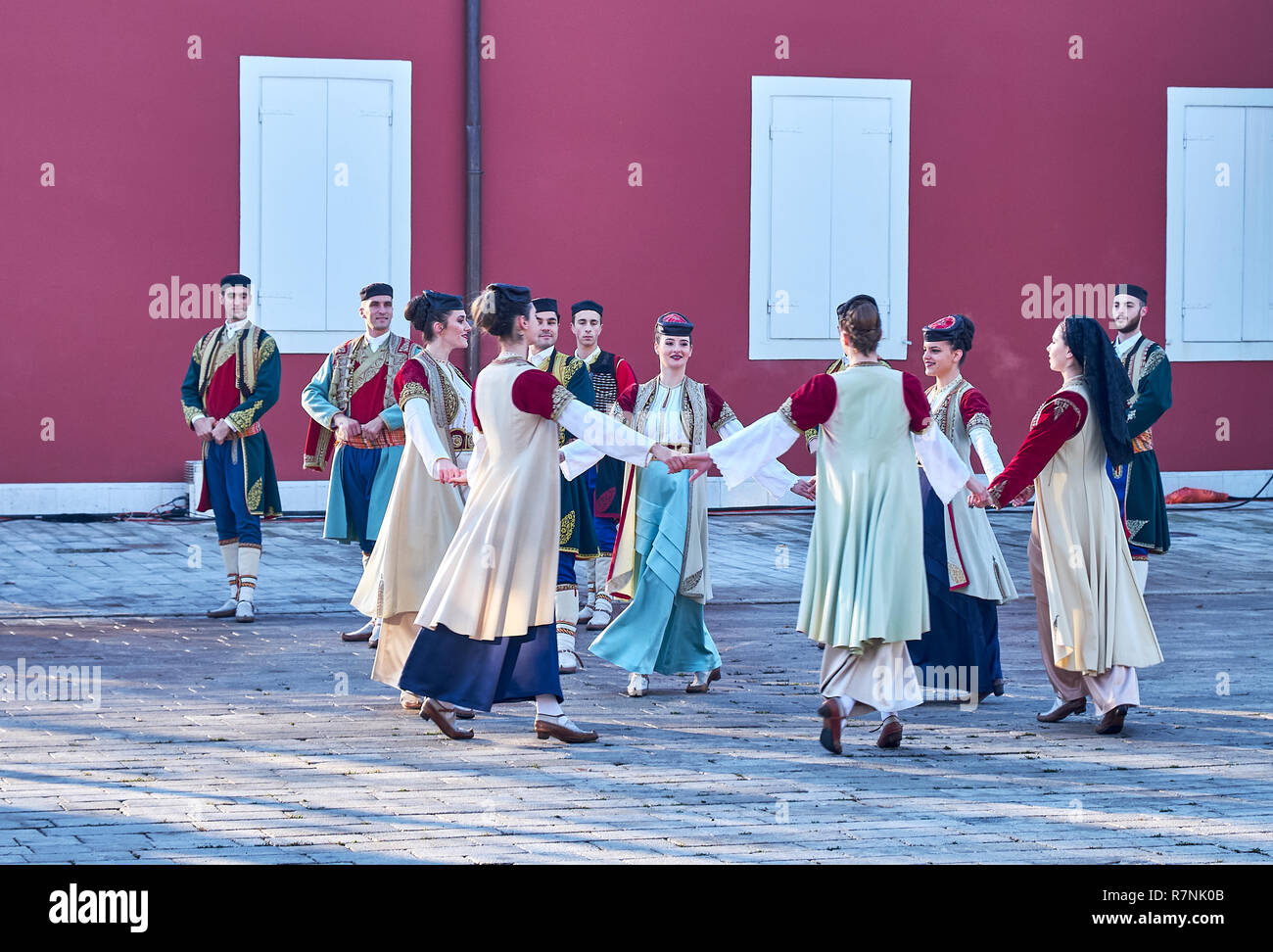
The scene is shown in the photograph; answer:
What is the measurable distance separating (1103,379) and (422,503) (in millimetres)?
2879

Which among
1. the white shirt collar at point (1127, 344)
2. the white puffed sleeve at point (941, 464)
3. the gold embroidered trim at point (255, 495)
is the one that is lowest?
the gold embroidered trim at point (255, 495)

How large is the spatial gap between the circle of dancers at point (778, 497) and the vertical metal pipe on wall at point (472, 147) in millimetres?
5898

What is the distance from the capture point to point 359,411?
29.7 feet

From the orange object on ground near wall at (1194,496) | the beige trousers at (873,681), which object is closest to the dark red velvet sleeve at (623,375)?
the beige trousers at (873,681)

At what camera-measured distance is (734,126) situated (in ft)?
47.6

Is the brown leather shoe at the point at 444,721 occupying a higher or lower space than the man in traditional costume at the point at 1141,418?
lower

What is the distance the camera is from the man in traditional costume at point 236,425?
9.57 m

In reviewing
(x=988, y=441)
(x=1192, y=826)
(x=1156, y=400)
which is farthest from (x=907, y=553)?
(x=1156, y=400)

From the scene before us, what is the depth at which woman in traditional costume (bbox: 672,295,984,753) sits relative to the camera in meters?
6.49

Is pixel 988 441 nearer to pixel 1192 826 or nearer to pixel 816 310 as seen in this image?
pixel 1192 826

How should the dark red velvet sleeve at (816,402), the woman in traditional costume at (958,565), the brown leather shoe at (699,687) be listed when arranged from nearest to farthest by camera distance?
1. the dark red velvet sleeve at (816,402)
2. the woman in traditional costume at (958,565)
3. the brown leather shoe at (699,687)

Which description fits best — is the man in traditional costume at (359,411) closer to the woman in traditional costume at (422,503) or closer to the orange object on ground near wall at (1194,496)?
the woman in traditional costume at (422,503)

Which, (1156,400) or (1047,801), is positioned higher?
(1156,400)

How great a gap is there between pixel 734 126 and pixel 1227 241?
15.1ft
